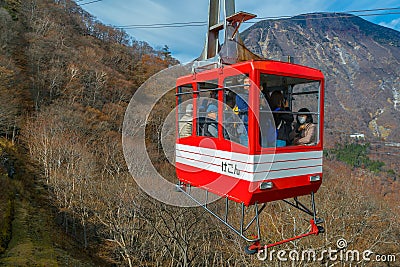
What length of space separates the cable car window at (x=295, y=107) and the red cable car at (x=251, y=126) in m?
0.02

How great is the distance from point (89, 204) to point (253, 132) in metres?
22.8

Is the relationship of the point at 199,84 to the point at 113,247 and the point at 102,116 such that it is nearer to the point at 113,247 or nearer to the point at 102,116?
the point at 113,247

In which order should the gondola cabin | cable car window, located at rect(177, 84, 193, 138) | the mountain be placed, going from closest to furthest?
the gondola cabin
cable car window, located at rect(177, 84, 193, 138)
the mountain

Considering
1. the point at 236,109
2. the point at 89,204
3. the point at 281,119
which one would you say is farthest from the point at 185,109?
the point at 89,204

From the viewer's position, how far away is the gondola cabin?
4.13 m

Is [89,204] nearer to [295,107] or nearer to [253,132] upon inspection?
[295,107]

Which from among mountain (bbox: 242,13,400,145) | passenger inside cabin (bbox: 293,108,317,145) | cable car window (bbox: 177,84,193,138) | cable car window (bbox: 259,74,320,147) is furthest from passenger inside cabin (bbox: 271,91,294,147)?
mountain (bbox: 242,13,400,145)

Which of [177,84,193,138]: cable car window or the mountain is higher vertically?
the mountain

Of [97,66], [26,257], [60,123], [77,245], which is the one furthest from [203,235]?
[97,66]

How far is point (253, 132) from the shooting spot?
4078 millimetres

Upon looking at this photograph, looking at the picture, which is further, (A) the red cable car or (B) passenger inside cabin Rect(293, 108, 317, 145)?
(B) passenger inside cabin Rect(293, 108, 317, 145)

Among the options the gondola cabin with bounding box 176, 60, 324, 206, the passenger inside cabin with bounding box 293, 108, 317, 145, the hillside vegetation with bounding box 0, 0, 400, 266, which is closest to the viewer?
the gondola cabin with bounding box 176, 60, 324, 206

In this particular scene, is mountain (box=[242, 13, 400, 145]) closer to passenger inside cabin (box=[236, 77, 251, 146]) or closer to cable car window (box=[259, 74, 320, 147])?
cable car window (box=[259, 74, 320, 147])

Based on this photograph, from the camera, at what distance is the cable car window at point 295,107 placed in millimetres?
4617
